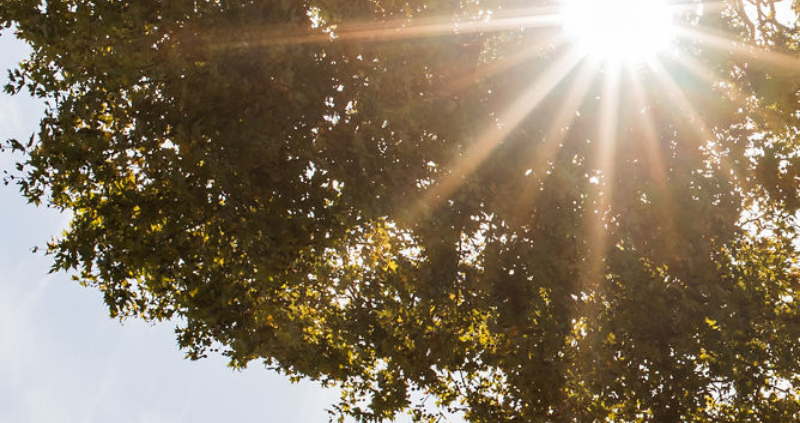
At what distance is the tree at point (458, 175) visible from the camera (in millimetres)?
14062

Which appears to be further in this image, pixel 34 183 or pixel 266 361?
pixel 266 361

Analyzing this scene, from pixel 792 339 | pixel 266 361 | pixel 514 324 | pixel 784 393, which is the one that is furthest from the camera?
pixel 266 361

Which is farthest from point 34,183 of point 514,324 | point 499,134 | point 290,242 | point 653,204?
point 653,204

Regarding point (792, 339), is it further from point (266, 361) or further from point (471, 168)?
point (266, 361)

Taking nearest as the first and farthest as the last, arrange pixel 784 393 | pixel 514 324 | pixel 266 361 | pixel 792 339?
pixel 792 339
pixel 514 324
pixel 784 393
pixel 266 361

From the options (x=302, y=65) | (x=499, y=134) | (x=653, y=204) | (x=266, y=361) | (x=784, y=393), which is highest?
(x=302, y=65)

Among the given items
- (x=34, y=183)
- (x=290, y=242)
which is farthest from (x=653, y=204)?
(x=34, y=183)

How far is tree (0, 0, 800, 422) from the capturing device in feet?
46.1

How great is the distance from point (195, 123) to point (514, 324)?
911 cm

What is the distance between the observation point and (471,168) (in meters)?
14.3

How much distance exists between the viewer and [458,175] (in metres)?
14.6

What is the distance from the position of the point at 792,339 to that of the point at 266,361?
1423 centimetres

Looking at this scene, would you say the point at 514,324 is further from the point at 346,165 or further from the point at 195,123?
the point at 195,123

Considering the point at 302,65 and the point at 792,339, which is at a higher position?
the point at 302,65
